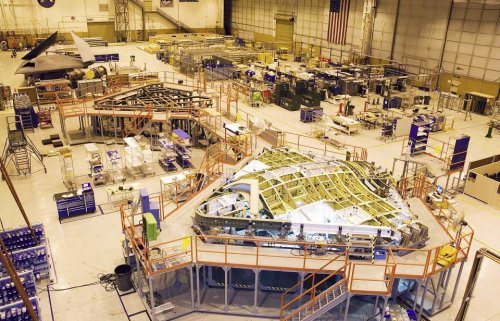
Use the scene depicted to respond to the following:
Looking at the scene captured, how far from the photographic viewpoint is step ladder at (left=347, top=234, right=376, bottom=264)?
13344 millimetres

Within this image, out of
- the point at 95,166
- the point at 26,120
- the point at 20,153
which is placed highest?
the point at 26,120

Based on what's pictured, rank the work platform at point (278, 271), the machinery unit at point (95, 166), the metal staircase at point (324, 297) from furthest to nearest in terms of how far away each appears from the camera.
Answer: the machinery unit at point (95, 166)
the work platform at point (278, 271)
the metal staircase at point (324, 297)

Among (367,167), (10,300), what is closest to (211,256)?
(10,300)

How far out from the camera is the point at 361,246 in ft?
43.7

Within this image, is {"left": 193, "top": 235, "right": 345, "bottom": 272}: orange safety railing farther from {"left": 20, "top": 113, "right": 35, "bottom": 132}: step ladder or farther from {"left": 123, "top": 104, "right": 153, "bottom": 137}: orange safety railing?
{"left": 20, "top": 113, "right": 35, "bottom": 132}: step ladder

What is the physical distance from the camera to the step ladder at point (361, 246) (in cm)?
1334

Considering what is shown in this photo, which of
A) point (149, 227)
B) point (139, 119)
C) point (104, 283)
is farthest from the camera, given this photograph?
point (139, 119)

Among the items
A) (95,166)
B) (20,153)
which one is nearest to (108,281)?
(95,166)

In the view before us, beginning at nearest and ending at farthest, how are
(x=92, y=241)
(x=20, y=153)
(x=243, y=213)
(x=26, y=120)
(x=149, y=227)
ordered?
(x=149, y=227) → (x=243, y=213) → (x=92, y=241) → (x=20, y=153) → (x=26, y=120)

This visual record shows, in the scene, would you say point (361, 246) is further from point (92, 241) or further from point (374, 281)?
point (92, 241)

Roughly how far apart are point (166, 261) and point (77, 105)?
19.3m

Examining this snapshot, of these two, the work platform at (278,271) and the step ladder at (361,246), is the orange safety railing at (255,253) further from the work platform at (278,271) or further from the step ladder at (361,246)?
the step ladder at (361,246)

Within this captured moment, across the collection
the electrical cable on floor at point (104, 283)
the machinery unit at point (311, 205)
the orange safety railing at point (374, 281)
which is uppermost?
the machinery unit at point (311, 205)

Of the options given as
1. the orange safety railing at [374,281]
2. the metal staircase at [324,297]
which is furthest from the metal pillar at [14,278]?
the orange safety railing at [374,281]
